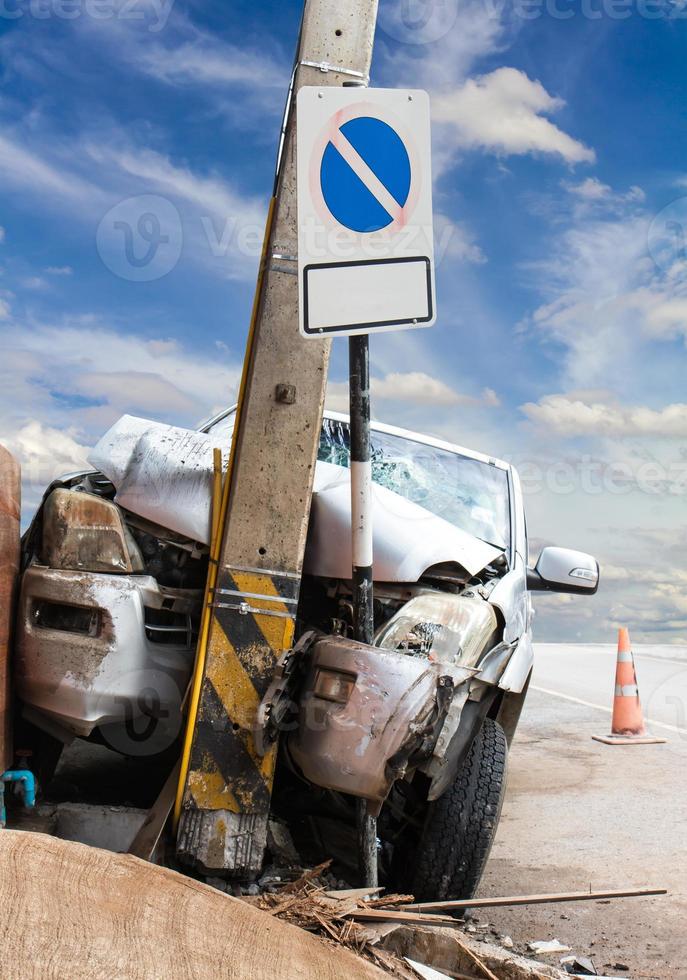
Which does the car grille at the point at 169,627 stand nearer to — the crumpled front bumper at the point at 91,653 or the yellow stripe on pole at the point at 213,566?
the crumpled front bumper at the point at 91,653

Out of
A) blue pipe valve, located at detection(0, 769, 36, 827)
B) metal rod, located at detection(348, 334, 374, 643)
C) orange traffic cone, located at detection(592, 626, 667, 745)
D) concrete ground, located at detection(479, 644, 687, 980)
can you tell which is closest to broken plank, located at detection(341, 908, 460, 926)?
concrete ground, located at detection(479, 644, 687, 980)

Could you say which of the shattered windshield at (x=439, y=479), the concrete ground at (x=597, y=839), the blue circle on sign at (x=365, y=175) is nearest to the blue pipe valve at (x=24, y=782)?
the concrete ground at (x=597, y=839)

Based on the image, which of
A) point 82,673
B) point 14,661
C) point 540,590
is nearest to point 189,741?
point 82,673

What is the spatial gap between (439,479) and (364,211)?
7.07 feet

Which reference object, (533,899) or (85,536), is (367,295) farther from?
(533,899)

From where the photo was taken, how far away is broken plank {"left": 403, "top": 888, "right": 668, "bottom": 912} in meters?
3.57

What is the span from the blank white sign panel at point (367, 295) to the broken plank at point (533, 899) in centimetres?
208

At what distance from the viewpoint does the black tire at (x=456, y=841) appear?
3770 mm

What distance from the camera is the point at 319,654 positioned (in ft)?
11.6

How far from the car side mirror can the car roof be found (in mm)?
761

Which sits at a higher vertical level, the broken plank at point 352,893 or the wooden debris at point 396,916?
the broken plank at point 352,893

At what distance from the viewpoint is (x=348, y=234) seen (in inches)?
139

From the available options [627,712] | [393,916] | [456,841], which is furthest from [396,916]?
[627,712]

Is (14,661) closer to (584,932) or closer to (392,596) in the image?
(392,596)
